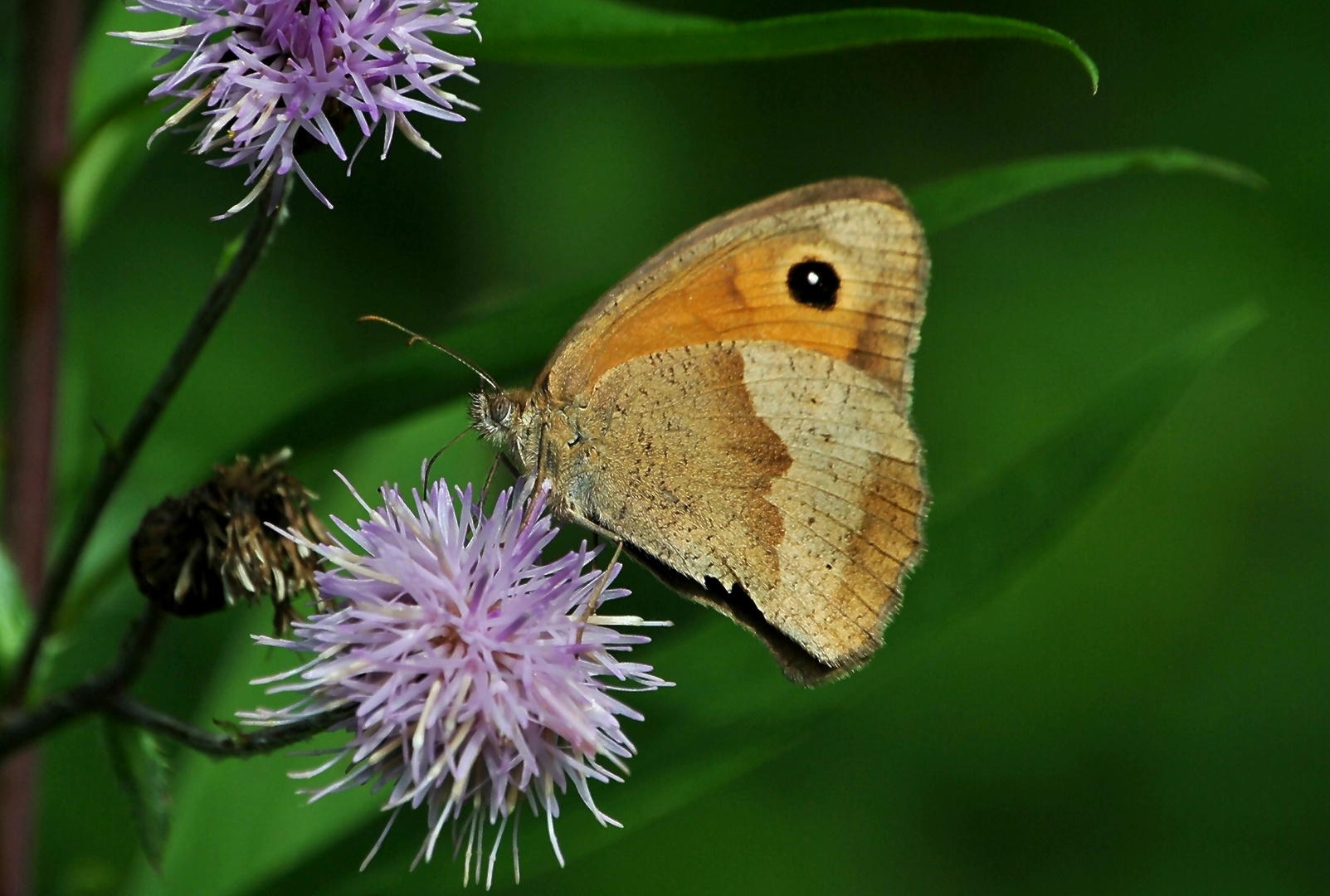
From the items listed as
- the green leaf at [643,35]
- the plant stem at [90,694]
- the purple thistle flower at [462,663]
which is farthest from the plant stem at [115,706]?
the green leaf at [643,35]

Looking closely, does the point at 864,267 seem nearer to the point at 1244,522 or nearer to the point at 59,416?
the point at 59,416

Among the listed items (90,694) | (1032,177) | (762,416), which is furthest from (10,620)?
(1032,177)

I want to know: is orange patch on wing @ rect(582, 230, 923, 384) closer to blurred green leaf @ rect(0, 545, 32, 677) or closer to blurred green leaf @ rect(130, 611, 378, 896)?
blurred green leaf @ rect(130, 611, 378, 896)

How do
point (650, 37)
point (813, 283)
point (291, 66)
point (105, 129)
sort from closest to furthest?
1. point (291, 66)
2. point (650, 37)
3. point (105, 129)
4. point (813, 283)

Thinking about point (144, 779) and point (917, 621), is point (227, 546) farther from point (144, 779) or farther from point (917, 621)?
point (917, 621)

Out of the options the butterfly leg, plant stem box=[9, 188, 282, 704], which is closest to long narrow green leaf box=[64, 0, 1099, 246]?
plant stem box=[9, 188, 282, 704]

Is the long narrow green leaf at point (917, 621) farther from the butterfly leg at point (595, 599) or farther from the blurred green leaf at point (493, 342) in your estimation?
the butterfly leg at point (595, 599)
